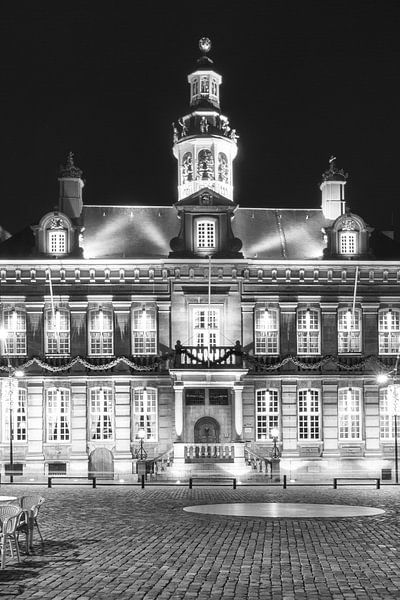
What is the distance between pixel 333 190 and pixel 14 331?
1993 cm

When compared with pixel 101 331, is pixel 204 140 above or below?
above

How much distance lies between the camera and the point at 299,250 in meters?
58.3

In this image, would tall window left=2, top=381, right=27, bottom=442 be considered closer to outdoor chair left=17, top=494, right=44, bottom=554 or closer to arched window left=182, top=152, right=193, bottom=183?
arched window left=182, top=152, right=193, bottom=183

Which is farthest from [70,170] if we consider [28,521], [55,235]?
[28,521]

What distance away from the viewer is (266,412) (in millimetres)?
55156

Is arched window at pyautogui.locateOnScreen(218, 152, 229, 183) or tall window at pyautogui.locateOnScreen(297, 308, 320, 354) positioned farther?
arched window at pyautogui.locateOnScreen(218, 152, 229, 183)

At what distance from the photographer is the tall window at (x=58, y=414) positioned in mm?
54531

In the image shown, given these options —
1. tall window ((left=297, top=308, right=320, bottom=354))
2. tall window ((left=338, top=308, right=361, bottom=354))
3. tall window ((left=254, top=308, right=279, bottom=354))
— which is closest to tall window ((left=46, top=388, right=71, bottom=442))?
tall window ((left=254, top=308, right=279, bottom=354))

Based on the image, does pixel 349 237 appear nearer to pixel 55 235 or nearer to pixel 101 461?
pixel 55 235

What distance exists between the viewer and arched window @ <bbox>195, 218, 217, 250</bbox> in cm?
5588

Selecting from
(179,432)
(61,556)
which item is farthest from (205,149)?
(61,556)

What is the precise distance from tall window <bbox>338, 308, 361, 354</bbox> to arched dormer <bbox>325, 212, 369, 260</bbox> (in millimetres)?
3333

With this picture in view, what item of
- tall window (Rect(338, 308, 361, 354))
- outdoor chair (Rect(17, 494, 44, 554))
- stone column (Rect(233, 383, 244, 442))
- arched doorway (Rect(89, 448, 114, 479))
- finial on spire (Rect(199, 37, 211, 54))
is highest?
finial on spire (Rect(199, 37, 211, 54))

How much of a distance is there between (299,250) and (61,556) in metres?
39.2
